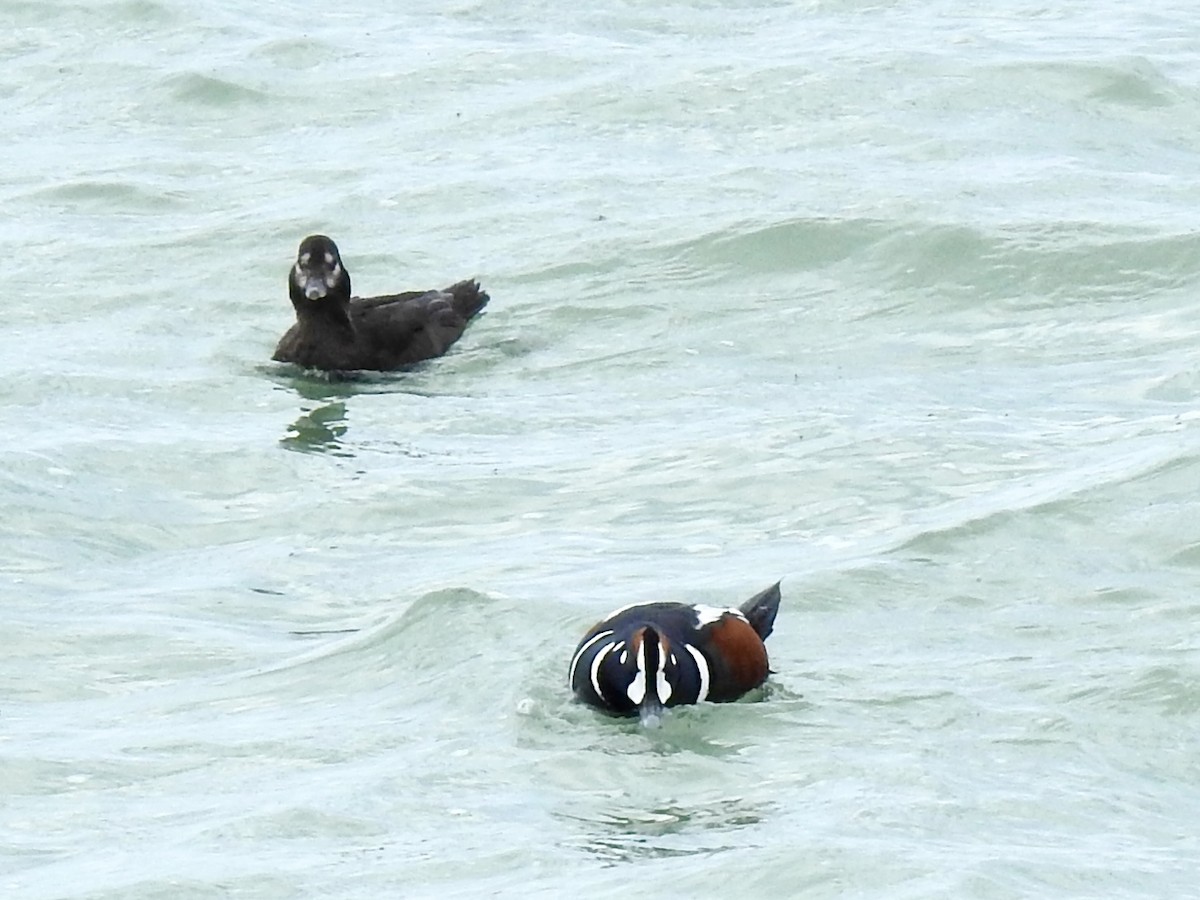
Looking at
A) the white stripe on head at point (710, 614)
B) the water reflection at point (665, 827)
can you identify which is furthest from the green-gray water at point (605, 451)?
the white stripe on head at point (710, 614)

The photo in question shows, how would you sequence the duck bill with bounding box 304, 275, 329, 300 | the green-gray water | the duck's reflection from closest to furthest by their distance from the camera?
the green-gray water
the duck's reflection
the duck bill with bounding box 304, 275, 329, 300

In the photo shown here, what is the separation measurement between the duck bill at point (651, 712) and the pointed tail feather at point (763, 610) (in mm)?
726

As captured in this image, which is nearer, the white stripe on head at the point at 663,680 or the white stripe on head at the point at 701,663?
the white stripe on head at the point at 663,680

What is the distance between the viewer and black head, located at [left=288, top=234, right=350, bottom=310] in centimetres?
1567

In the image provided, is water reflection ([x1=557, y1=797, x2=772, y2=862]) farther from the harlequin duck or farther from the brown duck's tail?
the brown duck's tail

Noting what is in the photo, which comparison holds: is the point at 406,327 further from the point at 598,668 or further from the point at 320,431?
the point at 598,668

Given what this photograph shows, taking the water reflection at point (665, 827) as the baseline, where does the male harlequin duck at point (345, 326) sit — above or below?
above

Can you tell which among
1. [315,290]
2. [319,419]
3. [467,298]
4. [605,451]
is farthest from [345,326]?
[605,451]

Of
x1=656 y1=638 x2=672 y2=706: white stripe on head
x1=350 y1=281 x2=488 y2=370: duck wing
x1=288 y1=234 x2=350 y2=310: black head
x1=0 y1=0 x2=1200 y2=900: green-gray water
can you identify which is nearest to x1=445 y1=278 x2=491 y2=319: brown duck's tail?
x1=350 y1=281 x2=488 y2=370: duck wing

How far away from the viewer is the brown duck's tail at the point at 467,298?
53.7 feet

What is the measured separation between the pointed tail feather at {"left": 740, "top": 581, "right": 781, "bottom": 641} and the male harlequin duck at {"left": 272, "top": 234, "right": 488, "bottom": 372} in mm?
5444

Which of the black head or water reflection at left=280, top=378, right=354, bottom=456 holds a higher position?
the black head

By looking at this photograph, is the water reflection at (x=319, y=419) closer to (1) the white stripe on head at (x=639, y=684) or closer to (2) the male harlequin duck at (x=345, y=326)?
(2) the male harlequin duck at (x=345, y=326)

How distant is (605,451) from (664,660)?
398 centimetres
